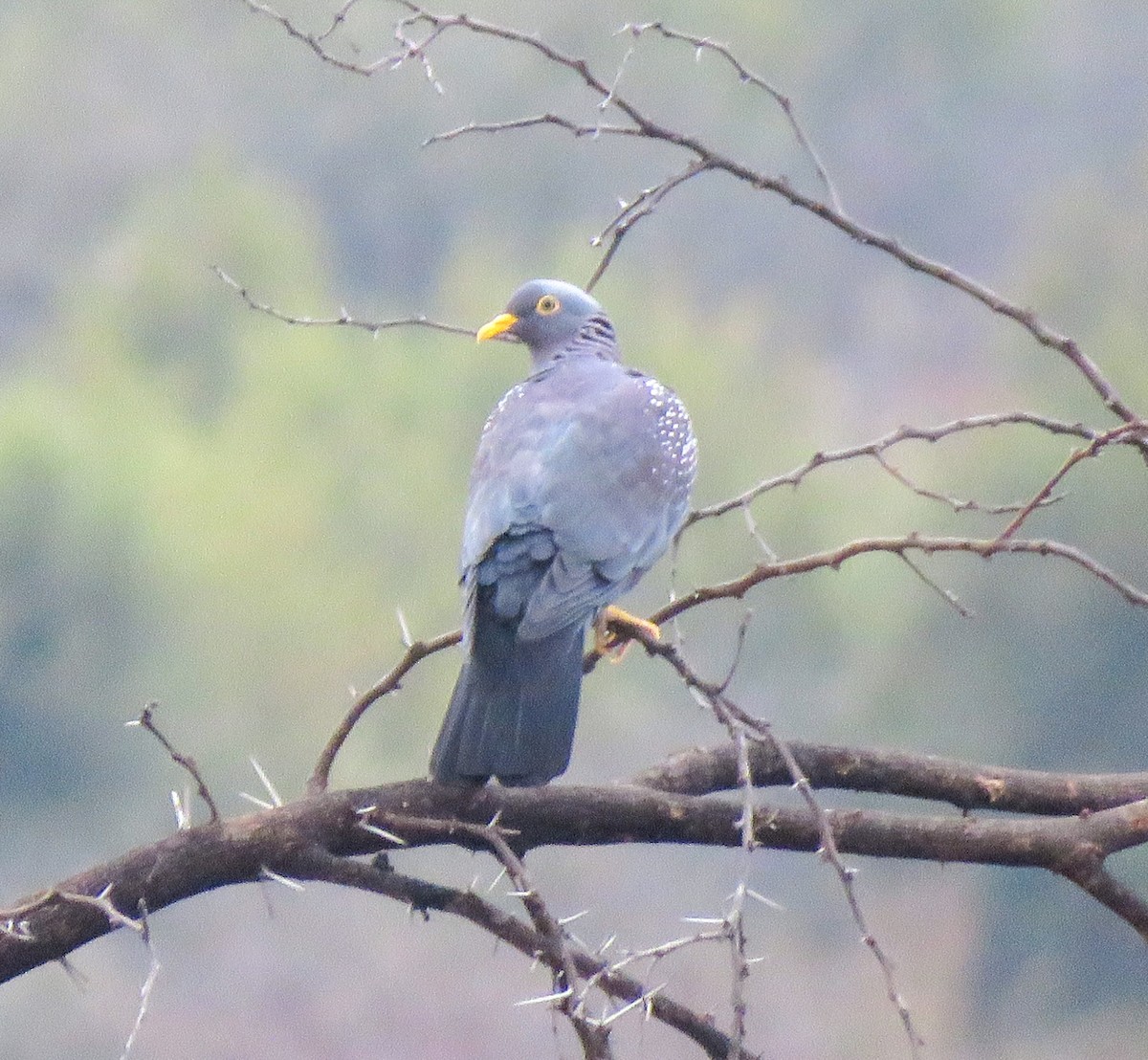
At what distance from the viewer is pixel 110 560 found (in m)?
3.51

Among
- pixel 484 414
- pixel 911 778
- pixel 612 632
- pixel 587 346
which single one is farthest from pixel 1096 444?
pixel 484 414

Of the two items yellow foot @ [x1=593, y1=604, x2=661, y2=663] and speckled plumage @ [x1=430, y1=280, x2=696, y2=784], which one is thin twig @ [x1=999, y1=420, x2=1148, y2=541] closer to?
speckled plumage @ [x1=430, y1=280, x2=696, y2=784]

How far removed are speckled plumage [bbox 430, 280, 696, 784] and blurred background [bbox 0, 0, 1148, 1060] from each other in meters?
1.15

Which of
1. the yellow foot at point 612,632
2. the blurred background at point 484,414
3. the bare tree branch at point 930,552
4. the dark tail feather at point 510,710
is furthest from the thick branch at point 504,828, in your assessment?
the blurred background at point 484,414

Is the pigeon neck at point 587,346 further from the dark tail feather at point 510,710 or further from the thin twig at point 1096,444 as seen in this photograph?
the thin twig at point 1096,444

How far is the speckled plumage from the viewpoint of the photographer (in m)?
1.34

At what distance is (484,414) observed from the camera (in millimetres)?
3654

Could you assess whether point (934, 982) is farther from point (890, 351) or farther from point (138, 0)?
point (138, 0)

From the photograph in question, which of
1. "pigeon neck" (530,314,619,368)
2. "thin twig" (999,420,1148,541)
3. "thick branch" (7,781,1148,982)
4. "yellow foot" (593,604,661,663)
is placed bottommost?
"thick branch" (7,781,1148,982)

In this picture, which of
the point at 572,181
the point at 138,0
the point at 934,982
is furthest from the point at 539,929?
the point at 138,0

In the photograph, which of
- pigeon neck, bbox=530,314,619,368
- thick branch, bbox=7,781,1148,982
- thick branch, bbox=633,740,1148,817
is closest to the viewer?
thick branch, bbox=7,781,1148,982

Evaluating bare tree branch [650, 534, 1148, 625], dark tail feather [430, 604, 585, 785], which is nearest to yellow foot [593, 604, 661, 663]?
dark tail feather [430, 604, 585, 785]

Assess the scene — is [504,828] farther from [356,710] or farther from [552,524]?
[552,524]

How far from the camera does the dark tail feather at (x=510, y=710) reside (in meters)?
1.31
